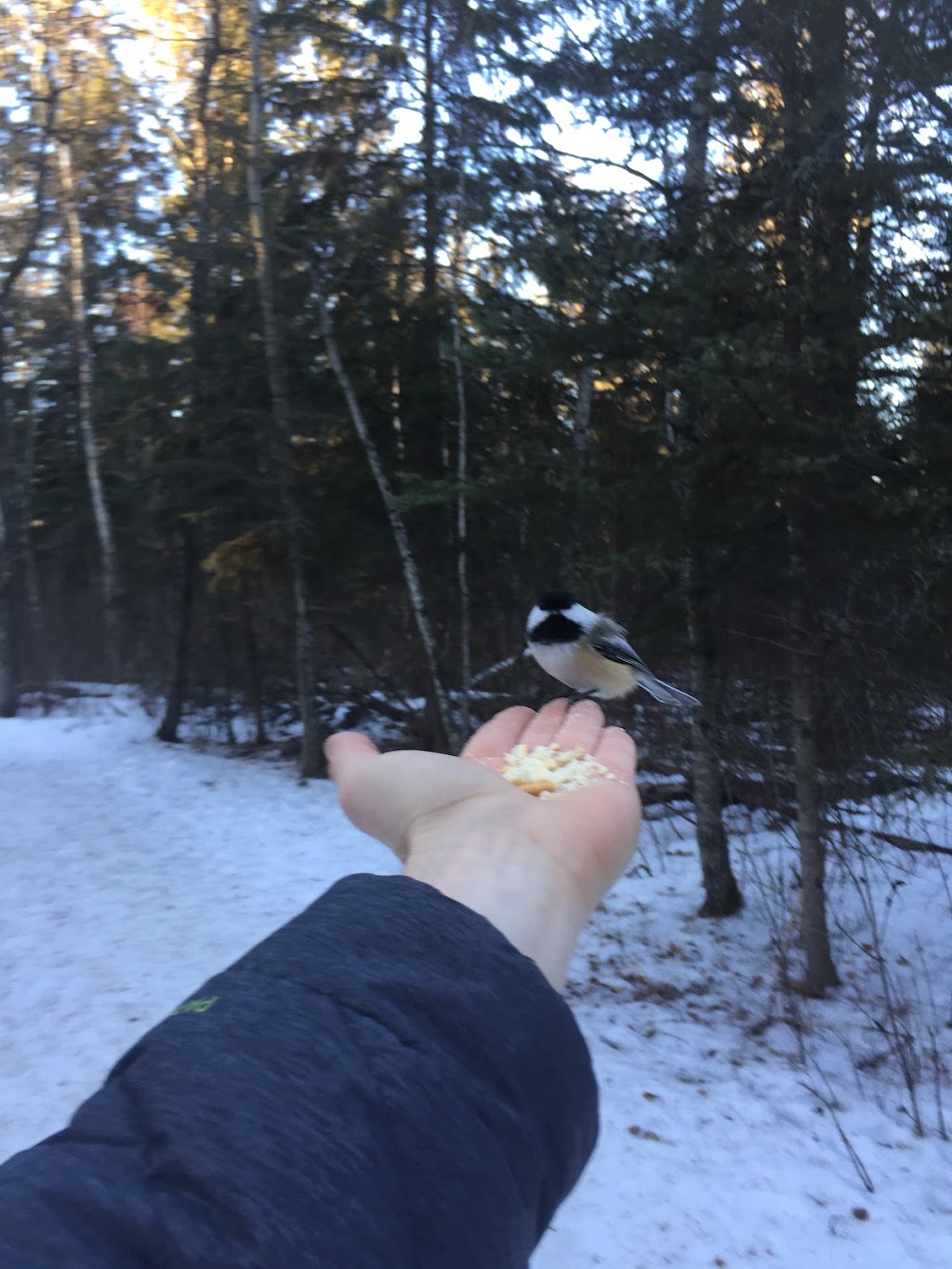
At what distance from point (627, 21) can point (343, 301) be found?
432 centimetres

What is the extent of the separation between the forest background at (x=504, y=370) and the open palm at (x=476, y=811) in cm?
369

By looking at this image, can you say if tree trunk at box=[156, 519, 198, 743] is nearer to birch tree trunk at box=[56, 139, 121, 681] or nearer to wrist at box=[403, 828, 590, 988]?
birch tree trunk at box=[56, 139, 121, 681]

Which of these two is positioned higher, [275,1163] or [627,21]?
[627,21]

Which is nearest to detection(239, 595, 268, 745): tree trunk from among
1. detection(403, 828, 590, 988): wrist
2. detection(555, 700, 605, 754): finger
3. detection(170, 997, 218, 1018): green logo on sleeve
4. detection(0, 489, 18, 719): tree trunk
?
detection(0, 489, 18, 719): tree trunk

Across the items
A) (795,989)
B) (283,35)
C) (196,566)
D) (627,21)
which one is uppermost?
(283,35)

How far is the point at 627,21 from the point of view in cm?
554

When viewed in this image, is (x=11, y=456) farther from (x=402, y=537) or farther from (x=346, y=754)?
(x=346, y=754)

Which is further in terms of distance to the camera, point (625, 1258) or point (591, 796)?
point (625, 1258)

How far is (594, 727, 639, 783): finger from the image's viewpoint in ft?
6.95

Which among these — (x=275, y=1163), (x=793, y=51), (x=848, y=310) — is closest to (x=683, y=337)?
(x=848, y=310)

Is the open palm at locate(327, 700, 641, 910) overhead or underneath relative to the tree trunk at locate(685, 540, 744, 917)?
overhead

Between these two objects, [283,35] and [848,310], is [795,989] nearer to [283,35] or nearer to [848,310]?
[848,310]

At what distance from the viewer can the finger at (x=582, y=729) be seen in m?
2.46

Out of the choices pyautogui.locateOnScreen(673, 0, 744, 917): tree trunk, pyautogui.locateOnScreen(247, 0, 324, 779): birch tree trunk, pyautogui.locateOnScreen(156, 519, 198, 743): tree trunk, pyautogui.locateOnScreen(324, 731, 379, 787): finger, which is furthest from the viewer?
pyautogui.locateOnScreen(156, 519, 198, 743): tree trunk
